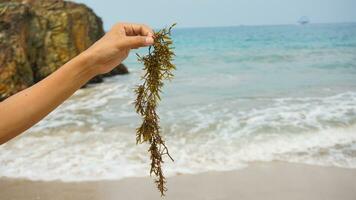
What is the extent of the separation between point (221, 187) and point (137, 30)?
3586 millimetres

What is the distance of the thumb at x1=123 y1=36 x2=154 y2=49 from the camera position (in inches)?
68.4

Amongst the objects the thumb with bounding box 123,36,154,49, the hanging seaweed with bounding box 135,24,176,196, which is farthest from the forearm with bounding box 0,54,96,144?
the hanging seaweed with bounding box 135,24,176,196

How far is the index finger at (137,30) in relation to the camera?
1821 mm

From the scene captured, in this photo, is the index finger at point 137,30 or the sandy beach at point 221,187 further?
the sandy beach at point 221,187

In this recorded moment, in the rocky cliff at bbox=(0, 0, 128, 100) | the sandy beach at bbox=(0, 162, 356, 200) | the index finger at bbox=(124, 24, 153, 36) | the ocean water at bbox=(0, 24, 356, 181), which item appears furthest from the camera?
the rocky cliff at bbox=(0, 0, 128, 100)

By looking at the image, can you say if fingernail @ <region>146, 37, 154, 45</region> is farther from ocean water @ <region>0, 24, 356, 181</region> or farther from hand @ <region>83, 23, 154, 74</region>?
ocean water @ <region>0, 24, 356, 181</region>


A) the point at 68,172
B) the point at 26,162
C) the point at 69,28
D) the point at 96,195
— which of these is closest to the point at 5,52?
the point at 69,28

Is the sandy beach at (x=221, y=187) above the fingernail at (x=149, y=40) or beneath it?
beneath

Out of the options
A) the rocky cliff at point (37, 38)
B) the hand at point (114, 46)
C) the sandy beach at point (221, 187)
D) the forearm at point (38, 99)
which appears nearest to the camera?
the forearm at point (38, 99)

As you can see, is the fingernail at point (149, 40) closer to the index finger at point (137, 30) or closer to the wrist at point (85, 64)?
the index finger at point (137, 30)

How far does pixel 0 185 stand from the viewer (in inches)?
215

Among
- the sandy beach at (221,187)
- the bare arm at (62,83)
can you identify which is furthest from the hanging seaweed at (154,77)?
the sandy beach at (221,187)

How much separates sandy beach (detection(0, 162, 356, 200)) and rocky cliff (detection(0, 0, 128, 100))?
300 inches

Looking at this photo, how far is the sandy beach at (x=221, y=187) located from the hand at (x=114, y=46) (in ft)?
10.9
